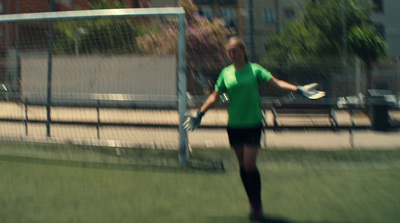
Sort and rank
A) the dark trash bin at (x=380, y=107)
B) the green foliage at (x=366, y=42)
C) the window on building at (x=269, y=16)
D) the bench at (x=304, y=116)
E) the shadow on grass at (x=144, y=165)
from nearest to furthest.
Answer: the shadow on grass at (x=144, y=165), the bench at (x=304, y=116), the dark trash bin at (x=380, y=107), the green foliage at (x=366, y=42), the window on building at (x=269, y=16)

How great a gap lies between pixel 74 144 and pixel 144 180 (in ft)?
8.61

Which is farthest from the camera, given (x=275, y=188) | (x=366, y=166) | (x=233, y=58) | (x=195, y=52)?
(x=195, y=52)

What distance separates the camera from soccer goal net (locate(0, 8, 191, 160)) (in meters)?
6.90

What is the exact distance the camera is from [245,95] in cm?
→ 361

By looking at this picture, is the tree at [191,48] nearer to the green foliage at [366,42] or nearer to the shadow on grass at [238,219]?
the shadow on grass at [238,219]

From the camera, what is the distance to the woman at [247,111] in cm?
358

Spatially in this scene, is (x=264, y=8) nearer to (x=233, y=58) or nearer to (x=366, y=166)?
(x=366, y=166)

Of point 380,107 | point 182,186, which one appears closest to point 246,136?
point 182,186

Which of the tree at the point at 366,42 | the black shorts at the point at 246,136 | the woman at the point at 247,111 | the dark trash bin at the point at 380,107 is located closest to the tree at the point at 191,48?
the woman at the point at 247,111

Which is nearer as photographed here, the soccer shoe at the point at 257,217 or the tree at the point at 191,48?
the soccer shoe at the point at 257,217

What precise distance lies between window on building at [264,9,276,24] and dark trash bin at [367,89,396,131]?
1422cm

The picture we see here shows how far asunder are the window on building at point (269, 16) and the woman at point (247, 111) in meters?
21.4

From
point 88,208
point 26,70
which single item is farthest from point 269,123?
point 88,208

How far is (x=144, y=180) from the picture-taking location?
5242 mm
